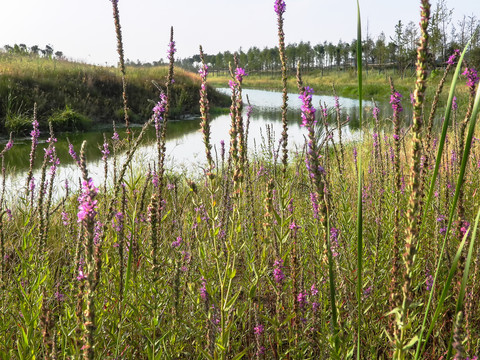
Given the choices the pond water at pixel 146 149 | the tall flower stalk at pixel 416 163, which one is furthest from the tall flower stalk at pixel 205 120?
the pond water at pixel 146 149

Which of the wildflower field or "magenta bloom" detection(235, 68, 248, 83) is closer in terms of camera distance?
the wildflower field

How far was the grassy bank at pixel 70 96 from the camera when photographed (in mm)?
14458

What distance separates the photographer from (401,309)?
946mm

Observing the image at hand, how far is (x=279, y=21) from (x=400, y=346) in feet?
5.89

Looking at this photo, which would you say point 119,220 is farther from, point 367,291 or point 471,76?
point 471,76

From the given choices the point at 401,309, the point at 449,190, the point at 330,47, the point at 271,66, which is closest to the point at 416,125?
the point at 401,309

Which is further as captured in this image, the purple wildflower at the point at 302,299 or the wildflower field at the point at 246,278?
the purple wildflower at the point at 302,299

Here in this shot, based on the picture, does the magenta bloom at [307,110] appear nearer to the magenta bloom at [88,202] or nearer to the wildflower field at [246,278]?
the wildflower field at [246,278]

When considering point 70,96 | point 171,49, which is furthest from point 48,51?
point 171,49

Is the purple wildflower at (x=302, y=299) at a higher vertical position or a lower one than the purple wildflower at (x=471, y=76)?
lower

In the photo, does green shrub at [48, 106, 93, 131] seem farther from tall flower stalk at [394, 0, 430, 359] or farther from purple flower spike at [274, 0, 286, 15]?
tall flower stalk at [394, 0, 430, 359]

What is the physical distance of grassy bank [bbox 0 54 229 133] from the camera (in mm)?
14458

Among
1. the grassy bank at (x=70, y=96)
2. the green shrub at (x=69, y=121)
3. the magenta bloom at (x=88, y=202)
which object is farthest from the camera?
the green shrub at (x=69, y=121)

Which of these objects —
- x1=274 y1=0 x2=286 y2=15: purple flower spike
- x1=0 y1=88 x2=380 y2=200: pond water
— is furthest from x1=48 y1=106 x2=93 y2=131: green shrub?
x1=274 y1=0 x2=286 y2=15: purple flower spike
